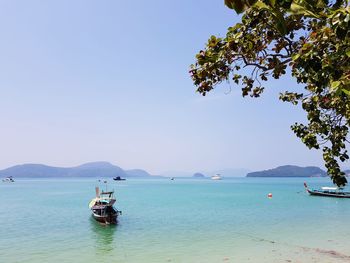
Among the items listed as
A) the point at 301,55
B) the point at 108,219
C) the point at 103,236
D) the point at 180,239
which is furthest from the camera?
the point at 108,219

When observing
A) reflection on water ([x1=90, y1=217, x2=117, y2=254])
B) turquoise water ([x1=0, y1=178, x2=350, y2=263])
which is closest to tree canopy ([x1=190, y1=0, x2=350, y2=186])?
turquoise water ([x1=0, y1=178, x2=350, y2=263])

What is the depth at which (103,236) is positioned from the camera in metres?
30.0

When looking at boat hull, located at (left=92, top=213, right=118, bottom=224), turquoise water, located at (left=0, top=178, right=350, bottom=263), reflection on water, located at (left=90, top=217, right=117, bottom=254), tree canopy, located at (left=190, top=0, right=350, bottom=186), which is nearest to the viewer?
tree canopy, located at (left=190, top=0, right=350, bottom=186)

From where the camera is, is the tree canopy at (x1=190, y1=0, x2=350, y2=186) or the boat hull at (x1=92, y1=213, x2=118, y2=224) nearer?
Result: the tree canopy at (x1=190, y1=0, x2=350, y2=186)

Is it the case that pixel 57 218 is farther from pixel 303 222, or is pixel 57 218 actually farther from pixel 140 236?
pixel 303 222

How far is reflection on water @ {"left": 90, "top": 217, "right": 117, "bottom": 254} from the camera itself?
25.7 m

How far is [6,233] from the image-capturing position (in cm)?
3288

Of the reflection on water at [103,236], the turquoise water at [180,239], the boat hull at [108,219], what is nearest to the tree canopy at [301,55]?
the turquoise water at [180,239]

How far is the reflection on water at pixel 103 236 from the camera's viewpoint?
25.7 metres

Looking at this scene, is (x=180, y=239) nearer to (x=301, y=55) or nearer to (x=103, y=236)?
(x=103, y=236)

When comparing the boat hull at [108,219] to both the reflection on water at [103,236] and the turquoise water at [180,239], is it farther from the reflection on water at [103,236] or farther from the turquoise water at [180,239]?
the turquoise water at [180,239]

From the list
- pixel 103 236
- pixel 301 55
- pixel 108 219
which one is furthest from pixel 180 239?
pixel 301 55

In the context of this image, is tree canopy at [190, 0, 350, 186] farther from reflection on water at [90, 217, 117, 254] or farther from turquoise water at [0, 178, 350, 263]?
reflection on water at [90, 217, 117, 254]

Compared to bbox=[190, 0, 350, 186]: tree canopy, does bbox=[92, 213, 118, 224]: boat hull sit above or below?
below
